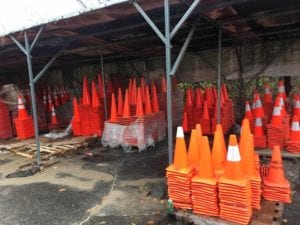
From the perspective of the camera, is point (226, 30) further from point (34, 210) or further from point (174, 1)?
point (34, 210)

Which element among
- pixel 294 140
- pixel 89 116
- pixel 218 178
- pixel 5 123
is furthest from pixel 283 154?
pixel 5 123

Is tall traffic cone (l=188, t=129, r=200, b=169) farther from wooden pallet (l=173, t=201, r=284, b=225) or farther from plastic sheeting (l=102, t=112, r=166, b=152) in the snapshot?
plastic sheeting (l=102, t=112, r=166, b=152)

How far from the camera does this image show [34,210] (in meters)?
4.48

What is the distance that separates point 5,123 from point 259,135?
27.6ft

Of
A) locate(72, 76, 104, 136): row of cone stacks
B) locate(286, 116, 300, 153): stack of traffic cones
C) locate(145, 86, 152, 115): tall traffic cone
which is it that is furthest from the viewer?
locate(72, 76, 104, 136): row of cone stacks

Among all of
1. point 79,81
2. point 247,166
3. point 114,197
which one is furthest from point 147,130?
point 79,81

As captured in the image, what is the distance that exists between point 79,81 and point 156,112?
611 centimetres

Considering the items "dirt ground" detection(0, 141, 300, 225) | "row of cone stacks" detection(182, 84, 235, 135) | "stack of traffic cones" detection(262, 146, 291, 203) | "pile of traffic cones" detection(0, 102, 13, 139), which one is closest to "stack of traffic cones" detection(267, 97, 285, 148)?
"dirt ground" detection(0, 141, 300, 225)

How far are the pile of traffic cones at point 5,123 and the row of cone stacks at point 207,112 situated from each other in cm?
626

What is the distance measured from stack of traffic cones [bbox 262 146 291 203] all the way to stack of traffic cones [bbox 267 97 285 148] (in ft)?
7.57

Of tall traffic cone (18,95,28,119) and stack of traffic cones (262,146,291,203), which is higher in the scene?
tall traffic cone (18,95,28,119)

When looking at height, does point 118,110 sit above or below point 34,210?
above

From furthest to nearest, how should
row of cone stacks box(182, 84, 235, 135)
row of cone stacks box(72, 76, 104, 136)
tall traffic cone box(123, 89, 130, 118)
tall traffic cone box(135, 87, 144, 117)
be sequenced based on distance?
row of cone stacks box(72, 76, 104, 136)
row of cone stacks box(182, 84, 235, 135)
tall traffic cone box(123, 89, 130, 118)
tall traffic cone box(135, 87, 144, 117)

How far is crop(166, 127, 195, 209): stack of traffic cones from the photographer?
3832 millimetres
